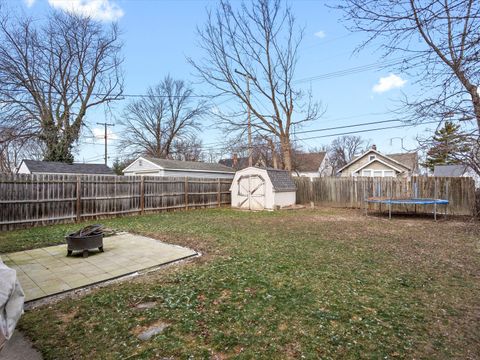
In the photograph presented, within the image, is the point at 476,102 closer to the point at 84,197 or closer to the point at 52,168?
the point at 84,197

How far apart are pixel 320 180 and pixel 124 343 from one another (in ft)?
48.5

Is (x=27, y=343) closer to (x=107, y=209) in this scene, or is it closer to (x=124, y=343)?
(x=124, y=343)

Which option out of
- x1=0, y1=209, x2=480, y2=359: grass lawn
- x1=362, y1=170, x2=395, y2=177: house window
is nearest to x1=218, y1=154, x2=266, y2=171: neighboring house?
x1=362, y1=170, x2=395, y2=177: house window

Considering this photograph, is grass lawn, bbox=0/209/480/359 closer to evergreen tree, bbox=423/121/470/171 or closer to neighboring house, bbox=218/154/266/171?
evergreen tree, bbox=423/121/470/171

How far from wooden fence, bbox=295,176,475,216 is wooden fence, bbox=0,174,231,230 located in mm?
7123

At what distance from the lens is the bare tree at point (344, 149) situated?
43.1 m

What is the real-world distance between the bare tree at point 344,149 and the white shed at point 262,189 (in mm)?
30261

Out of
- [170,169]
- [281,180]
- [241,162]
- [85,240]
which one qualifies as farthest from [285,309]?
[241,162]

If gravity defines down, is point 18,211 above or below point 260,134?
below

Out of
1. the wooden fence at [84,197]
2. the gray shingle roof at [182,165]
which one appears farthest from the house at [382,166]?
the wooden fence at [84,197]

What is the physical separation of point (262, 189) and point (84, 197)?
8283 millimetres

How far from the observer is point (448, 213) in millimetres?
11820

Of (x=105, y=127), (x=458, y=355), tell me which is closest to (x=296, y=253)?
(x=458, y=355)

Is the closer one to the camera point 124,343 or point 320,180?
point 124,343
